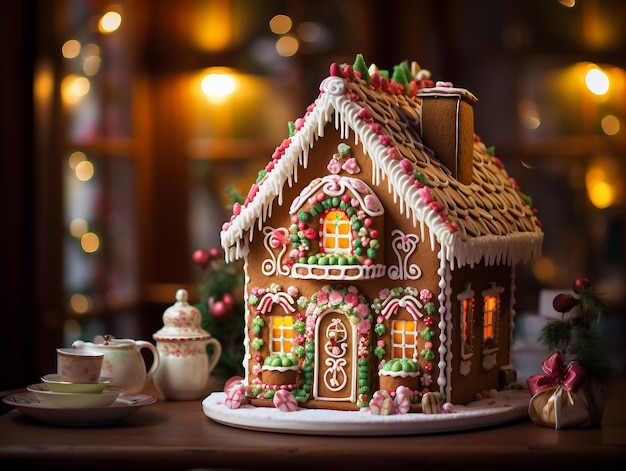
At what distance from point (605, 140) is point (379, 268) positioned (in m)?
3.18

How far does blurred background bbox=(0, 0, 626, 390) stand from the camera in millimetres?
5309

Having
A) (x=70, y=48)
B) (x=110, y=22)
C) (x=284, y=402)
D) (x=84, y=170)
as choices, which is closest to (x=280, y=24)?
(x=110, y=22)

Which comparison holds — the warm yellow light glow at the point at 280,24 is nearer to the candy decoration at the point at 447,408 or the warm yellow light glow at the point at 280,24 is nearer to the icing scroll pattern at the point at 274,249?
the icing scroll pattern at the point at 274,249

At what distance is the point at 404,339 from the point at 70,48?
2.98 meters

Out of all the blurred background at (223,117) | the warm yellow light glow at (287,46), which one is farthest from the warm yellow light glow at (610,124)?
the warm yellow light glow at (287,46)

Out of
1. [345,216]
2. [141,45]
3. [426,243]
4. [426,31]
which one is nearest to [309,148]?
[345,216]

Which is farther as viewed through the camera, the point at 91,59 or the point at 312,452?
the point at 91,59

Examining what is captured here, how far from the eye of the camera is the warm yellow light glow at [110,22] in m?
5.75

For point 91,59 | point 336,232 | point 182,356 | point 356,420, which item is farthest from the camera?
Answer: point 91,59

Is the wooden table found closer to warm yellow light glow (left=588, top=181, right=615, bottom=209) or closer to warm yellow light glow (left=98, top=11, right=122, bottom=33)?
warm yellow light glow (left=588, top=181, right=615, bottom=209)

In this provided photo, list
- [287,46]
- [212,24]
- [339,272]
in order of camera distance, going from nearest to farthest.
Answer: [339,272], [287,46], [212,24]

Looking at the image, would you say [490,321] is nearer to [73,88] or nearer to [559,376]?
[559,376]

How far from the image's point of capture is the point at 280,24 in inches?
240

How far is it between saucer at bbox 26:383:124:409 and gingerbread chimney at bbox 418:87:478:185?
1.20m
